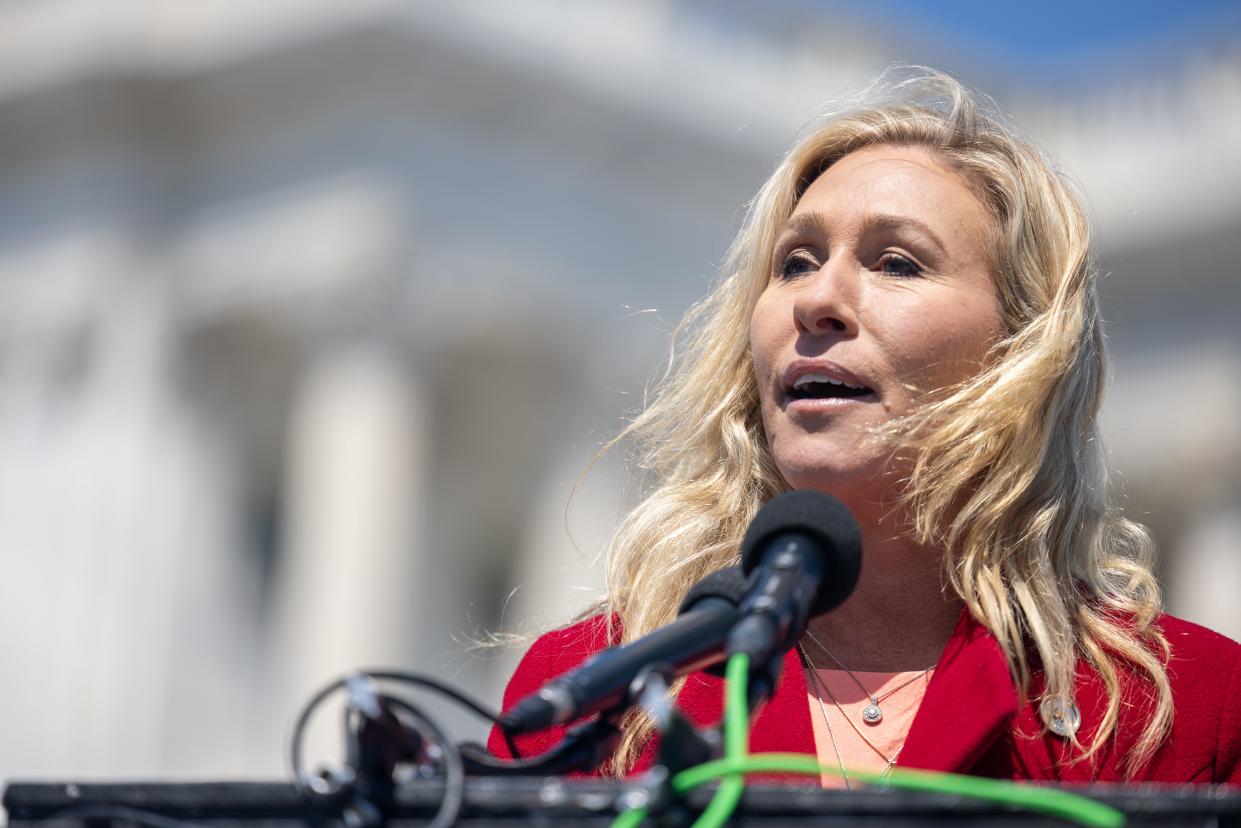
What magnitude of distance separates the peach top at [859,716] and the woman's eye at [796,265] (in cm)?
82

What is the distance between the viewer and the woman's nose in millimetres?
3891

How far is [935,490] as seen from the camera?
3902 millimetres

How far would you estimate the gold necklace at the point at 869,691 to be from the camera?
12.6 feet

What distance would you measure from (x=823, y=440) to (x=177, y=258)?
21051 mm

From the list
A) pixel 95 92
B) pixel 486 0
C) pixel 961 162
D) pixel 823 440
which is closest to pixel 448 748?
pixel 823 440

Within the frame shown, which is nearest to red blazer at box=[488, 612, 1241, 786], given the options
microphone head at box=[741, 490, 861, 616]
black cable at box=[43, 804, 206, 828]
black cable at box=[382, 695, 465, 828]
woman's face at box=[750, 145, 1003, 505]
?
woman's face at box=[750, 145, 1003, 505]

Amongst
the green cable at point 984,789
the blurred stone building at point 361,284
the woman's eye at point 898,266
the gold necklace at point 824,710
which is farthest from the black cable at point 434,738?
the blurred stone building at point 361,284

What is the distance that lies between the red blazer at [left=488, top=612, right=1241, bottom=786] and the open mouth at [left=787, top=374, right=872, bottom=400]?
468 mm

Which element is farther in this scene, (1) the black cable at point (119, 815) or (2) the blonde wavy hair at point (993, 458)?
(2) the blonde wavy hair at point (993, 458)

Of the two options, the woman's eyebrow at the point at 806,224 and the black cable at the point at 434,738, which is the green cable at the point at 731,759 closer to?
the black cable at the point at 434,738

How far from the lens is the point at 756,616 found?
2.74m

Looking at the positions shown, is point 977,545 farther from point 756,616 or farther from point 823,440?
point 756,616

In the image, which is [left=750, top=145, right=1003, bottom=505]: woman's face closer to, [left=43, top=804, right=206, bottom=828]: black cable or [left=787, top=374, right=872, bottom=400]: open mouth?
[left=787, top=374, right=872, bottom=400]: open mouth

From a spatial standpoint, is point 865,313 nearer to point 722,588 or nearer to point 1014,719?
point 1014,719
